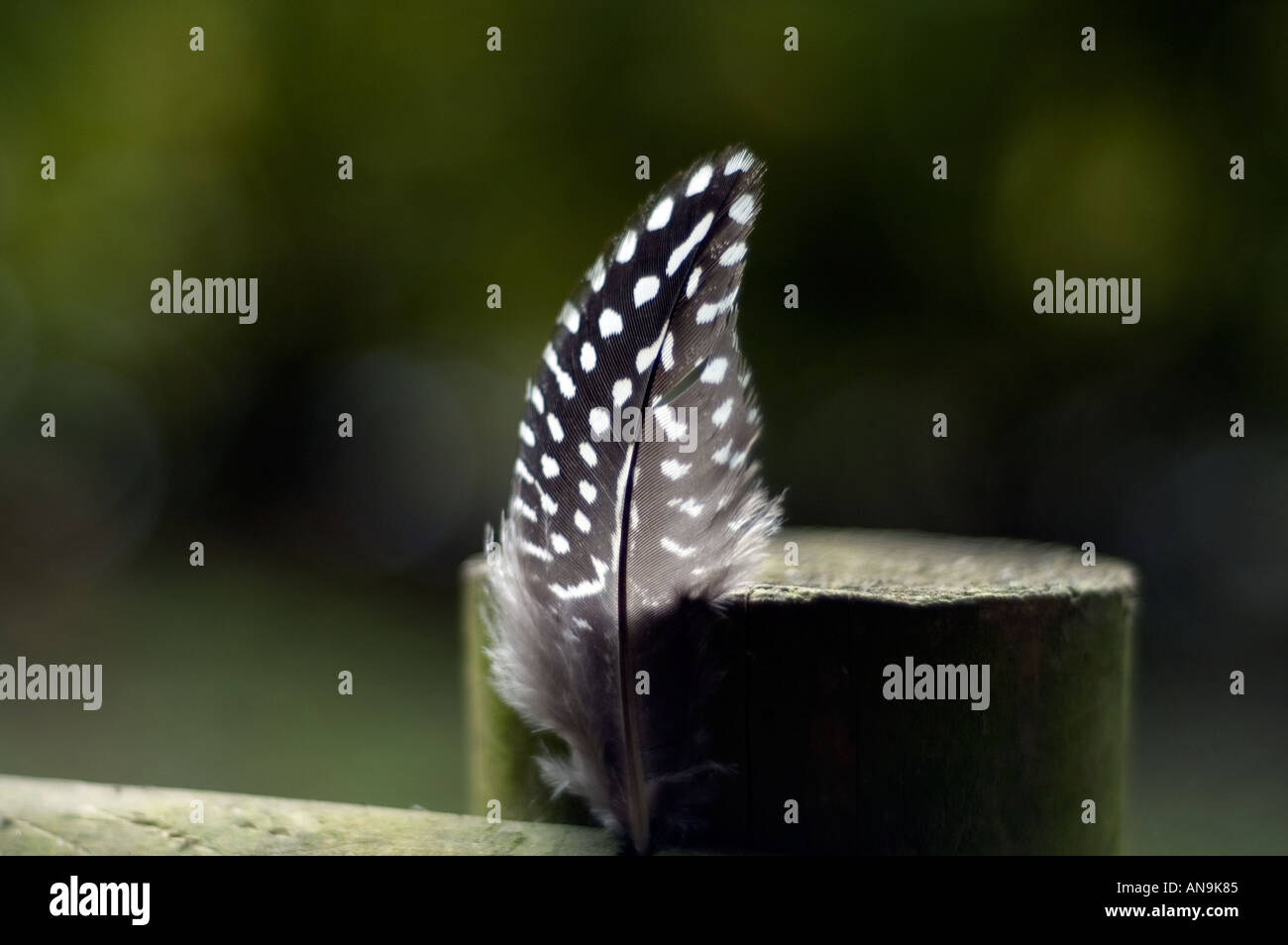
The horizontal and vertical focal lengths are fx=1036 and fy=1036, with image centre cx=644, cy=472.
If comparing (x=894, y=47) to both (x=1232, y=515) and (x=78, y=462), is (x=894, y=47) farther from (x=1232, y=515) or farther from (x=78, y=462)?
(x=78, y=462)

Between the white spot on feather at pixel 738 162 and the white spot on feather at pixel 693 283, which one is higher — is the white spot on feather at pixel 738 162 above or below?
above

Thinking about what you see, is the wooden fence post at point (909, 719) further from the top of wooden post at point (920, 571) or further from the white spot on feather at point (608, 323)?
the white spot on feather at point (608, 323)

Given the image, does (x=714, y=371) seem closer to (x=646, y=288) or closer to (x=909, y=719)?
(x=646, y=288)

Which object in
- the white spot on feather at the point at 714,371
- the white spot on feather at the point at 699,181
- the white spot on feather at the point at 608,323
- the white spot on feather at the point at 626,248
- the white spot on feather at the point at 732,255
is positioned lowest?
the white spot on feather at the point at 714,371

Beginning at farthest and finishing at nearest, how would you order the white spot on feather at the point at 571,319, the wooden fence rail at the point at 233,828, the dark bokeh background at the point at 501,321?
1. the dark bokeh background at the point at 501,321
2. the white spot on feather at the point at 571,319
3. the wooden fence rail at the point at 233,828

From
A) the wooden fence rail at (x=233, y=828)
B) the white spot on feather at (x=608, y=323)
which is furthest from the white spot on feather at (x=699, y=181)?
the wooden fence rail at (x=233, y=828)
